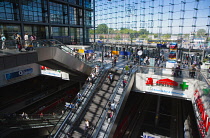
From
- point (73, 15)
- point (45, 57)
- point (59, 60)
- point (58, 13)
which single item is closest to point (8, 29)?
point (58, 13)

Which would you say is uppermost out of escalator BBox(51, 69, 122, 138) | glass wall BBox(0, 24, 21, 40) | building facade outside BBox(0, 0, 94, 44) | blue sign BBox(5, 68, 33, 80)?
building facade outside BBox(0, 0, 94, 44)

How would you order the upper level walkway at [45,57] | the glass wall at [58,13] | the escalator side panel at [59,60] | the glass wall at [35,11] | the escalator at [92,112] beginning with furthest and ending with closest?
the glass wall at [58,13], the glass wall at [35,11], the escalator side panel at [59,60], the escalator at [92,112], the upper level walkway at [45,57]

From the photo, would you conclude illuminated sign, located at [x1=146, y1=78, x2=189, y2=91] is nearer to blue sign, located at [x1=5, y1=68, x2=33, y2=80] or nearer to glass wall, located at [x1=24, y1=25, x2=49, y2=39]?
blue sign, located at [x1=5, y1=68, x2=33, y2=80]

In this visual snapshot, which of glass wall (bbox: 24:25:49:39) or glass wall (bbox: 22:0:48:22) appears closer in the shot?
glass wall (bbox: 22:0:48:22)

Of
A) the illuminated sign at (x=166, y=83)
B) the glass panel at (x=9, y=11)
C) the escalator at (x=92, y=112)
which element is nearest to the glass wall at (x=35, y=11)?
the glass panel at (x=9, y=11)

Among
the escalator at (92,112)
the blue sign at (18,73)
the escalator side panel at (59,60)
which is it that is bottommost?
the escalator at (92,112)

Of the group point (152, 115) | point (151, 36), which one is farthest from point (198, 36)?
point (152, 115)

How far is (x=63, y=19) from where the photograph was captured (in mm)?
25859

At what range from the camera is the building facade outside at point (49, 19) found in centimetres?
1800

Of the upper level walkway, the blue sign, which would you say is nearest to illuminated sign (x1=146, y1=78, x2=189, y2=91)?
the upper level walkway

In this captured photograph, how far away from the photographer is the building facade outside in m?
18.0

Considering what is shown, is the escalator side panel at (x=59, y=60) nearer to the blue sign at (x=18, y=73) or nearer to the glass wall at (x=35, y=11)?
the blue sign at (x=18, y=73)

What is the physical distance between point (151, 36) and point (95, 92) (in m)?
12.9

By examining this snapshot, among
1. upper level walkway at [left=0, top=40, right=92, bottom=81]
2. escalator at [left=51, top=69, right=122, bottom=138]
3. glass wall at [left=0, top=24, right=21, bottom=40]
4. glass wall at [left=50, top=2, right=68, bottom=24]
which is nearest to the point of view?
upper level walkway at [left=0, top=40, right=92, bottom=81]
